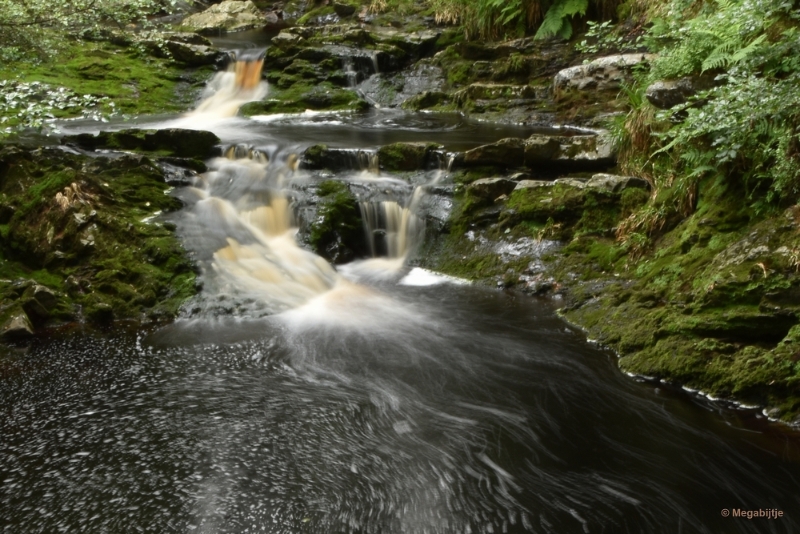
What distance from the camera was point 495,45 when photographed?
1605cm

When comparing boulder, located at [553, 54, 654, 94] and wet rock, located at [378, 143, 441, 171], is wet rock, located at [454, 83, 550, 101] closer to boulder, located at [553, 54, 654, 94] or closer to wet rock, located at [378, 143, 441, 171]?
boulder, located at [553, 54, 654, 94]

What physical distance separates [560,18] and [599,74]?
3115 mm

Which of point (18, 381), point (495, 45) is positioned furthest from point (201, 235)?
point (495, 45)

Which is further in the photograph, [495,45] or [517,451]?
[495,45]

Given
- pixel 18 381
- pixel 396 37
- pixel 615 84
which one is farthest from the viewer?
pixel 396 37

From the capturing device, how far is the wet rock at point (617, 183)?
7984mm

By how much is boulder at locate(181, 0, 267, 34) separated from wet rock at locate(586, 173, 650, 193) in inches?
784

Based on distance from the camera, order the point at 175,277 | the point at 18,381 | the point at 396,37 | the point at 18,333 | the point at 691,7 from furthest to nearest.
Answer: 1. the point at 396,37
2. the point at 691,7
3. the point at 175,277
4. the point at 18,333
5. the point at 18,381

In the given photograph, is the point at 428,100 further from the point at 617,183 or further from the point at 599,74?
the point at 617,183

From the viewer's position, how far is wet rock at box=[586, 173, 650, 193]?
798cm

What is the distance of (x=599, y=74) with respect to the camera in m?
12.5

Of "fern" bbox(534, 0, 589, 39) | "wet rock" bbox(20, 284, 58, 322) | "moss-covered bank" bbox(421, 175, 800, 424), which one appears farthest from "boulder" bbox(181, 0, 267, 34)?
"moss-covered bank" bbox(421, 175, 800, 424)

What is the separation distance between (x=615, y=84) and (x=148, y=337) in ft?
32.7

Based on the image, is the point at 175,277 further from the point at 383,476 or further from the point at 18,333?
the point at 383,476
